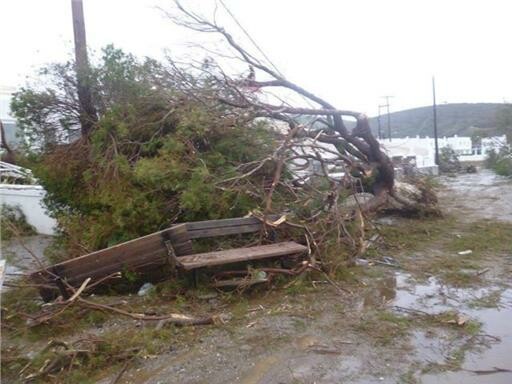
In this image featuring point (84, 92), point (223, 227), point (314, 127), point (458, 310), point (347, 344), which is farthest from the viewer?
point (314, 127)

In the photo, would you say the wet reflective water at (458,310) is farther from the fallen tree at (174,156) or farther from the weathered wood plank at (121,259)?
the weathered wood plank at (121,259)

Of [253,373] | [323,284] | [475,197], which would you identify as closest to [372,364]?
[253,373]

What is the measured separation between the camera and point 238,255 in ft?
16.2

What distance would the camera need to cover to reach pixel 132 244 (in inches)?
188

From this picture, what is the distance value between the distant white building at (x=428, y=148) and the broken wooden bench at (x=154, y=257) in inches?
489

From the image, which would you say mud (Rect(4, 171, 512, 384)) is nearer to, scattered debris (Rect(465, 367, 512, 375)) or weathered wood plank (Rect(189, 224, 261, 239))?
scattered debris (Rect(465, 367, 512, 375))

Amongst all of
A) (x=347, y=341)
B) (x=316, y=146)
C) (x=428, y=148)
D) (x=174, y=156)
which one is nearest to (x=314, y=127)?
(x=316, y=146)

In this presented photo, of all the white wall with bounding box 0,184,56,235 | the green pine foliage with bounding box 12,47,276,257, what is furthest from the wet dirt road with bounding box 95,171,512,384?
the white wall with bounding box 0,184,56,235

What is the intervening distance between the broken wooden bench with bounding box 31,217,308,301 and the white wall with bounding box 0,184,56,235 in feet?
16.0

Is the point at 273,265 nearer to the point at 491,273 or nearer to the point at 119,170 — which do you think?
the point at 119,170

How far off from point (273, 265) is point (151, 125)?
2.78 m

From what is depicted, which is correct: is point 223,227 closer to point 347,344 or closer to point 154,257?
point 154,257

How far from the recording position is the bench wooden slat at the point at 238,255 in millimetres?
4668

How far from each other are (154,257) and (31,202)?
19.8ft
